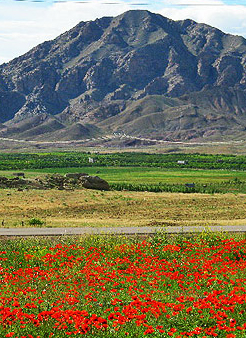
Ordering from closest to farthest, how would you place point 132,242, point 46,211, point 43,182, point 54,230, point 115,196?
point 132,242
point 54,230
point 46,211
point 115,196
point 43,182

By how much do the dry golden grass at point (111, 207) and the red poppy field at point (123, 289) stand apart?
Answer: 569 inches

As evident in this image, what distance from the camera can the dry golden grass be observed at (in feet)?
134

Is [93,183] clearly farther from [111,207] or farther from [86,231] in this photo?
[86,231]

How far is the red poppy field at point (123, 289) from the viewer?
1252 cm

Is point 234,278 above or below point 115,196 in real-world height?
above

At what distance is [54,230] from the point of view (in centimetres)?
2822

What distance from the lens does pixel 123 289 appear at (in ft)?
52.6

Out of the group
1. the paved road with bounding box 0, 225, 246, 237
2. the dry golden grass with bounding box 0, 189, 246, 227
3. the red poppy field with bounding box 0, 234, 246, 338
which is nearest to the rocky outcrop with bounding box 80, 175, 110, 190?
the dry golden grass with bounding box 0, 189, 246, 227

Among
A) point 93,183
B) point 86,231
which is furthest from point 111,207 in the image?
point 86,231

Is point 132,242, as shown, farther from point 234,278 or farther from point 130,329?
point 130,329

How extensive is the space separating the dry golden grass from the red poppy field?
1446 cm

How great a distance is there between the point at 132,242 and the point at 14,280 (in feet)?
23.5

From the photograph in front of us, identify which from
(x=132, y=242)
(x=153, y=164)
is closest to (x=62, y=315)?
(x=132, y=242)

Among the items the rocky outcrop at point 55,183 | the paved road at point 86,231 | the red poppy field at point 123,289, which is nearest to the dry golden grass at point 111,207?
the rocky outcrop at point 55,183
